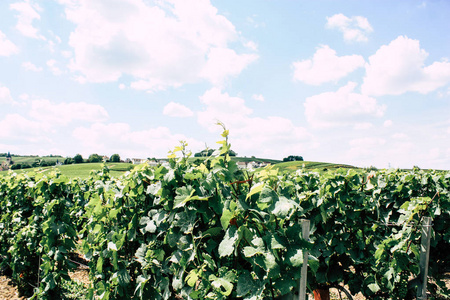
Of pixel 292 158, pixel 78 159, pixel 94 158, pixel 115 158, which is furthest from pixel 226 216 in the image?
pixel 78 159

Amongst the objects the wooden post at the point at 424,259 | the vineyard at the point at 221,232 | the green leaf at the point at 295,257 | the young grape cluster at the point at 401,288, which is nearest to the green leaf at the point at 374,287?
the vineyard at the point at 221,232

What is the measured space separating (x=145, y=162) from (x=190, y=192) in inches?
41.3

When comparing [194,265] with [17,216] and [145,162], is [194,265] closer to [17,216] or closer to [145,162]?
[145,162]

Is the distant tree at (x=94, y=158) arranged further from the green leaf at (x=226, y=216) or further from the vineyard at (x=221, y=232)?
the green leaf at (x=226, y=216)

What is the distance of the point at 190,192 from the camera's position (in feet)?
6.16

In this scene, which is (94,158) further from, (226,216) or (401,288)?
(226,216)

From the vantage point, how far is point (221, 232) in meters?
1.86

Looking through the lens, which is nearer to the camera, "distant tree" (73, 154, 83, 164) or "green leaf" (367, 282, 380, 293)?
"green leaf" (367, 282, 380, 293)

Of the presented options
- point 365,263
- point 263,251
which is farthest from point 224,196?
point 365,263

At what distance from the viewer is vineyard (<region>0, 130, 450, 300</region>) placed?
1545mm

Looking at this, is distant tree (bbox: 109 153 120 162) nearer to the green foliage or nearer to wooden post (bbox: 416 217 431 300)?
the green foliage

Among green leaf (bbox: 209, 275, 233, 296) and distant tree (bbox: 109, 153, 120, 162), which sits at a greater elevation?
distant tree (bbox: 109, 153, 120, 162)

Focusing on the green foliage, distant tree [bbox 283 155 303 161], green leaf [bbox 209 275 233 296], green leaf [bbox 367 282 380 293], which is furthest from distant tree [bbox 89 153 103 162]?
green leaf [bbox 209 275 233 296]

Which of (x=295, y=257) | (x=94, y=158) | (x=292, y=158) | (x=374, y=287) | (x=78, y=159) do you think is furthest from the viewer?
(x=78, y=159)
